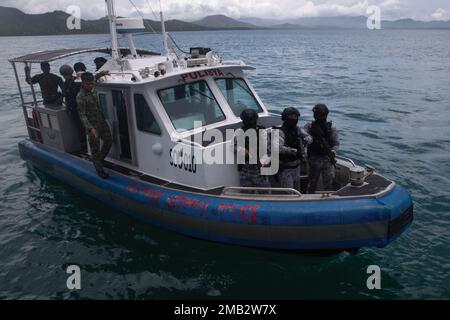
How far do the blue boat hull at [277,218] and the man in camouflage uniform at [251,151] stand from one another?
1.71 feet

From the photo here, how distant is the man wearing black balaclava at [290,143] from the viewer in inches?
239

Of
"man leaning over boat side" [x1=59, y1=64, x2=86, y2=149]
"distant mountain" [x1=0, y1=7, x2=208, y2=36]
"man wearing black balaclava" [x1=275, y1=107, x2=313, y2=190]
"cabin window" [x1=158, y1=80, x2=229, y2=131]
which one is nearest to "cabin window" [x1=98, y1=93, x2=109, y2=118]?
"man leaning over boat side" [x1=59, y1=64, x2=86, y2=149]

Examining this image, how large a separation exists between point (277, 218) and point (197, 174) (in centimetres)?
164

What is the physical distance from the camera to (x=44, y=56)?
919 centimetres

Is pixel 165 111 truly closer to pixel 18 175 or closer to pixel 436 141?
pixel 18 175

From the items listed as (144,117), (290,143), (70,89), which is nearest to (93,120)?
(144,117)

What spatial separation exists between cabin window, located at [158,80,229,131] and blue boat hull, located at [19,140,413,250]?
132 cm

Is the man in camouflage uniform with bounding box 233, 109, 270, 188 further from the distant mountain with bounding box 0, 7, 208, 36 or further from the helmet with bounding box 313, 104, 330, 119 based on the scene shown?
the distant mountain with bounding box 0, 7, 208, 36

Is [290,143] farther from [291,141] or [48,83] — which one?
[48,83]

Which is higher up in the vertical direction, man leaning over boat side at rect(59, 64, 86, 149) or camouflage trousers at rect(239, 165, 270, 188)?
man leaning over boat side at rect(59, 64, 86, 149)

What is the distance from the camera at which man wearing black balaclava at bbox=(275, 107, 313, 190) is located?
608cm

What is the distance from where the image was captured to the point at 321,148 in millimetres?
6410

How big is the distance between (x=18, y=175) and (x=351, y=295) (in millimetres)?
9405
